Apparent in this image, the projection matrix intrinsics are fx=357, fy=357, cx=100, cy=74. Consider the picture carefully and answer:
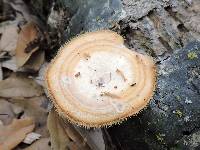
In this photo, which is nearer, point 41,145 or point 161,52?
point 161,52

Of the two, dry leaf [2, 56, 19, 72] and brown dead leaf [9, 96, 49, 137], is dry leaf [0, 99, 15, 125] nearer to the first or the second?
brown dead leaf [9, 96, 49, 137]

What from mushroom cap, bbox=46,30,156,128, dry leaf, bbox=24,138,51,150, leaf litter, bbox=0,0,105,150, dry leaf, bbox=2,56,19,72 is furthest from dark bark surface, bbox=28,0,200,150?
dry leaf, bbox=2,56,19,72

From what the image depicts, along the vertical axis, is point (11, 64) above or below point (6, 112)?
above

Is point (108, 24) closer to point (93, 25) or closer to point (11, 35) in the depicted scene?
point (93, 25)

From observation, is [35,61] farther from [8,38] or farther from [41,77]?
[8,38]

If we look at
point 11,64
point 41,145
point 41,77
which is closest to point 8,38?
point 11,64

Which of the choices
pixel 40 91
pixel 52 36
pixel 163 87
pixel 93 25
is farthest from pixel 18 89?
pixel 163 87

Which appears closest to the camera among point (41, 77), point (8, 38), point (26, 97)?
point (26, 97)
